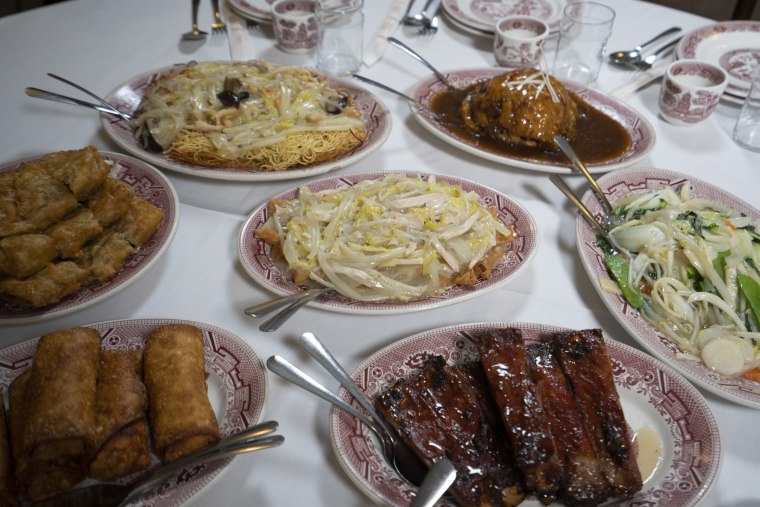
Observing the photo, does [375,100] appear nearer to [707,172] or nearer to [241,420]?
[707,172]

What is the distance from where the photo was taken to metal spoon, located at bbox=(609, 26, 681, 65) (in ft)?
13.0

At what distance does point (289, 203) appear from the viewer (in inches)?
101

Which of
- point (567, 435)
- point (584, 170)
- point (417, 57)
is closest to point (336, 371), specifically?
point (567, 435)

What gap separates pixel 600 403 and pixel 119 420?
55.8 inches

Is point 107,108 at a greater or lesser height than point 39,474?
greater

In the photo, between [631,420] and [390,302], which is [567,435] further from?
[390,302]

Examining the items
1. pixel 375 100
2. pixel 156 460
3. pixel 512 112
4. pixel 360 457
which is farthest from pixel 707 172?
pixel 156 460

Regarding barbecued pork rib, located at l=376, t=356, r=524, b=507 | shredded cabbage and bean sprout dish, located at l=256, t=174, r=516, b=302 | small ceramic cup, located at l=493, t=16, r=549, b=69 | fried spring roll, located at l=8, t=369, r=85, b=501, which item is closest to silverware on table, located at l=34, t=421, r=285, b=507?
fried spring roll, located at l=8, t=369, r=85, b=501

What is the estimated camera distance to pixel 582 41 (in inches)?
150

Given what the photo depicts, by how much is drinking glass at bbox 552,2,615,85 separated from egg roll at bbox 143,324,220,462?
291 centimetres

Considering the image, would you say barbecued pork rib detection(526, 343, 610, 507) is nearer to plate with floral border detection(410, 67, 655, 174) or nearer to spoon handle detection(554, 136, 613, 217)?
spoon handle detection(554, 136, 613, 217)

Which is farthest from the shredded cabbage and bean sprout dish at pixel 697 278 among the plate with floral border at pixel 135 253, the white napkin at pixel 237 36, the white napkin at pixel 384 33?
the white napkin at pixel 237 36

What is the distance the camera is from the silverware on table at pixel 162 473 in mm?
1553

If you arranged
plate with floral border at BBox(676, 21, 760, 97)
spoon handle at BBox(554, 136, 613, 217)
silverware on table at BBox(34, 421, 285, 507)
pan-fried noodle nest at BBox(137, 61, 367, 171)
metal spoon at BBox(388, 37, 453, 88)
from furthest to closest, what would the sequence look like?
plate with floral border at BBox(676, 21, 760, 97) → metal spoon at BBox(388, 37, 453, 88) → pan-fried noodle nest at BBox(137, 61, 367, 171) → spoon handle at BBox(554, 136, 613, 217) → silverware on table at BBox(34, 421, 285, 507)
